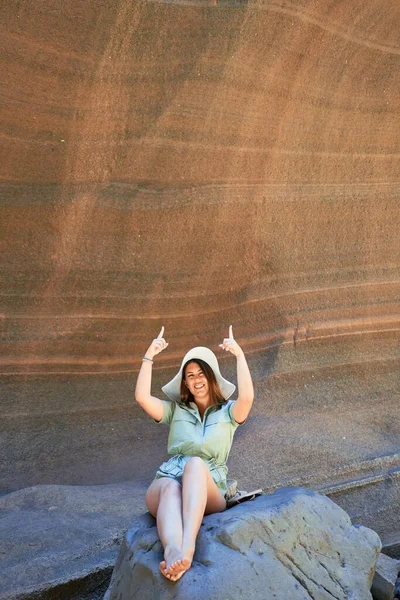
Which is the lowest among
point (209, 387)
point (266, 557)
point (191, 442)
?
point (266, 557)

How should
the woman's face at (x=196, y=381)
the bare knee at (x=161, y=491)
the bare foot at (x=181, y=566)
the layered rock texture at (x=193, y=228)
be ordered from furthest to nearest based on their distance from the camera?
the layered rock texture at (x=193, y=228)
the woman's face at (x=196, y=381)
the bare knee at (x=161, y=491)
the bare foot at (x=181, y=566)

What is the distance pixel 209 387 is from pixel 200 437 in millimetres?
205

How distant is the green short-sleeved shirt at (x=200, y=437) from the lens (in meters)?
3.19

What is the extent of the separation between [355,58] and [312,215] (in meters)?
0.93

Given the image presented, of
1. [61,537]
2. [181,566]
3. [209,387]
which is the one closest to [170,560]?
→ [181,566]

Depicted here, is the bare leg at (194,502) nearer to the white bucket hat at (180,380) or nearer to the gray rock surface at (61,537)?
the white bucket hat at (180,380)

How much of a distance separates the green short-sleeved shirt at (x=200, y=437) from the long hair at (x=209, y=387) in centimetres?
3

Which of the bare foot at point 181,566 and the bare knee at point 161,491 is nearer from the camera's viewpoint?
the bare foot at point 181,566

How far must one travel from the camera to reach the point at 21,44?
14.9ft

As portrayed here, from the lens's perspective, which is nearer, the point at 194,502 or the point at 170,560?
the point at 170,560

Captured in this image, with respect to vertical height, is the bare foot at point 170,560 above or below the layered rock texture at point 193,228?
below

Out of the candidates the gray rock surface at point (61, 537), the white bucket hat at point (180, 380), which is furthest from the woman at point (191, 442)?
the gray rock surface at point (61, 537)

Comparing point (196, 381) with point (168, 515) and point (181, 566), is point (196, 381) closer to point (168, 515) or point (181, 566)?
point (168, 515)

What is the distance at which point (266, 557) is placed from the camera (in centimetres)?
297
